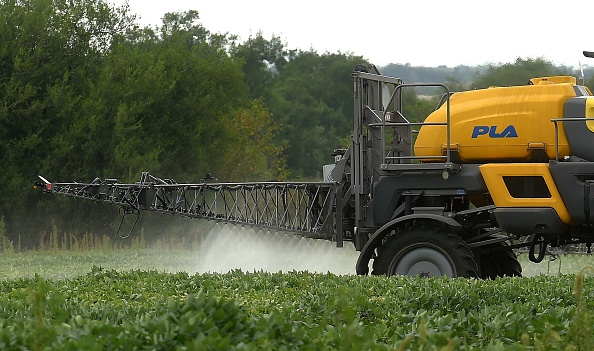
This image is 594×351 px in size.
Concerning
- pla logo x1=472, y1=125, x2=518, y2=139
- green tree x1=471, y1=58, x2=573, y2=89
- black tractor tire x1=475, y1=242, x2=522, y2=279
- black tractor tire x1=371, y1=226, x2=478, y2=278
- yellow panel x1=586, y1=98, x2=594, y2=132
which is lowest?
black tractor tire x1=475, y1=242, x2=522, y2=279

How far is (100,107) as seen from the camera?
124ft

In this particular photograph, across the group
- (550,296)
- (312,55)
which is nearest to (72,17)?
(550,296)

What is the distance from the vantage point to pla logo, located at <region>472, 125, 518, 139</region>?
1549cm

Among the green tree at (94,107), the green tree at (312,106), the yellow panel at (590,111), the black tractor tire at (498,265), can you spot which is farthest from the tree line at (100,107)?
the yellow panel at (590,111)

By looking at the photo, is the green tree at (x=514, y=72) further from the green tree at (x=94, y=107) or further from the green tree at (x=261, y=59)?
the green tree at (x=261, y=59)

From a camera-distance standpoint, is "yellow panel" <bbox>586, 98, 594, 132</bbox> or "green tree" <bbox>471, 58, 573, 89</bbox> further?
"green tree" <bbox>471, 58, 573, 89</bbox>

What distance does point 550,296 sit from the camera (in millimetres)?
11062

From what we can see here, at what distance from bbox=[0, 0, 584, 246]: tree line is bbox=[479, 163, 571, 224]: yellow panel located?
22.1 metres

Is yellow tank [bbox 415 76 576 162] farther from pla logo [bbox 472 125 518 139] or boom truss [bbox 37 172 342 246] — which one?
boom truss [bbox 37 172 342 246]

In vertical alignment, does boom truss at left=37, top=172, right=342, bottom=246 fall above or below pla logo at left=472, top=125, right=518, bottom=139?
below

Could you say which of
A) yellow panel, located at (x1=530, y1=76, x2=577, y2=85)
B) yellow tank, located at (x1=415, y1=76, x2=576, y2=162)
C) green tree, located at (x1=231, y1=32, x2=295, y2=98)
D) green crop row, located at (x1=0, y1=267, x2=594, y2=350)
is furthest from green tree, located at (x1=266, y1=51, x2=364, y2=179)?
green crop row, located at (x1=0, y1=267, x2=594, y2=350)

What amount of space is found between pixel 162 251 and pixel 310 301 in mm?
21719

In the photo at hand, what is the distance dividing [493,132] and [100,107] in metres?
23.9

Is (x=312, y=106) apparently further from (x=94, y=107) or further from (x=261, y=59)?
(x=94, y=107)
